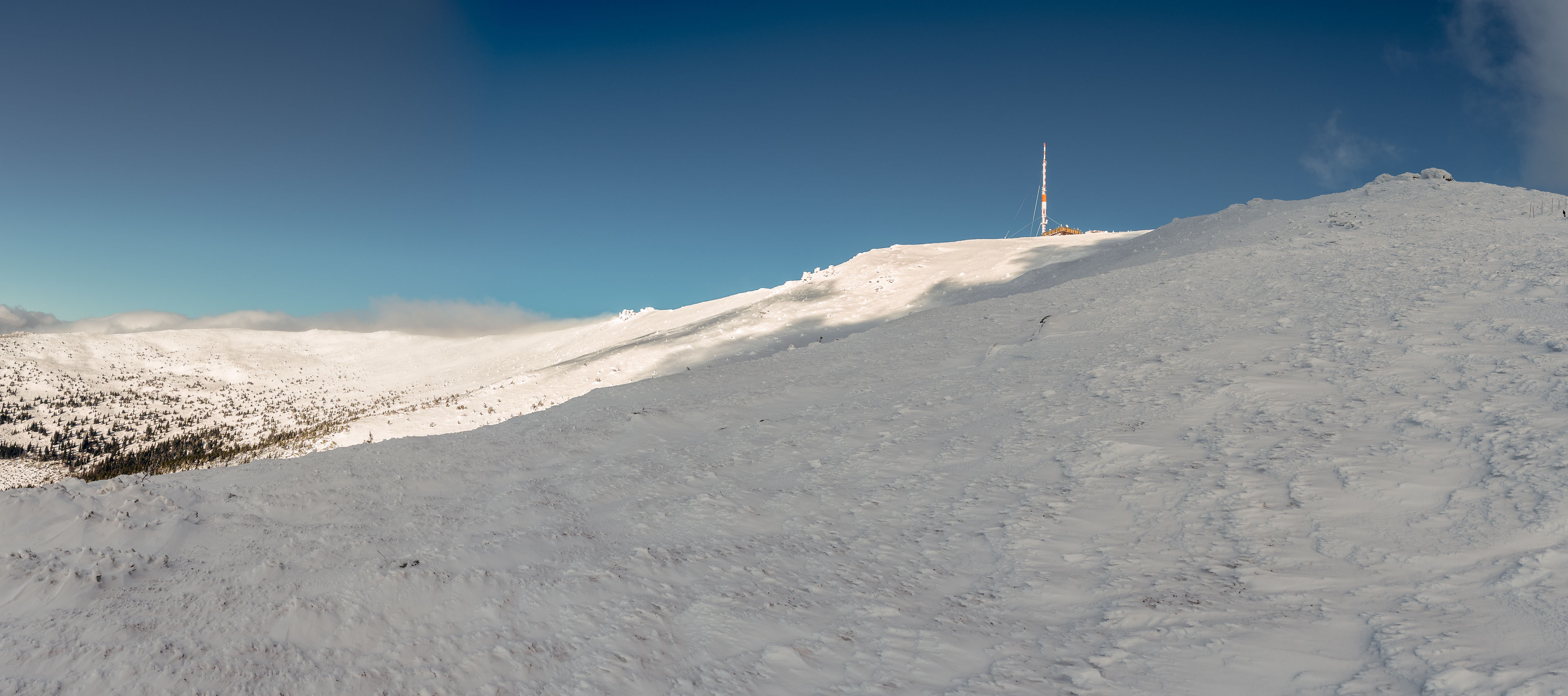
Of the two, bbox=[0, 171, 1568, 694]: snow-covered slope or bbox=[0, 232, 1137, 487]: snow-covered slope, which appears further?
bbox=[0, 232, 1137, 487]: snow-covered slope

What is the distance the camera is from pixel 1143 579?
495 cm

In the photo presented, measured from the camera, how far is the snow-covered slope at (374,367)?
86.0 feet

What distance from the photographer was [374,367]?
75.8m

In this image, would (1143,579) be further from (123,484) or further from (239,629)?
(123,484)

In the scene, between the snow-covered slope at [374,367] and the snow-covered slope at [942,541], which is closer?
the snow-covered slope at [942,541]

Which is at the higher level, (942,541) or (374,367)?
(374,367)

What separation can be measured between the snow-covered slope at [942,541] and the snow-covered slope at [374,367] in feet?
36.6

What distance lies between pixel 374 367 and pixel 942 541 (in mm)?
83717

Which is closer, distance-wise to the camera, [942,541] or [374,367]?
[942,541]

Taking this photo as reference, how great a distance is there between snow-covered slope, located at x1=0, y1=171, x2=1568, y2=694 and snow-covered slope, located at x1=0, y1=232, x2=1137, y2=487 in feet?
36.6

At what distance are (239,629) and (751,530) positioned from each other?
3.92m

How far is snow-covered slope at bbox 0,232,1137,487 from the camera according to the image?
26.2 m

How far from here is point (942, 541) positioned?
612cm

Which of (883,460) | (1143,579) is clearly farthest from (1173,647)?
(883,460)
